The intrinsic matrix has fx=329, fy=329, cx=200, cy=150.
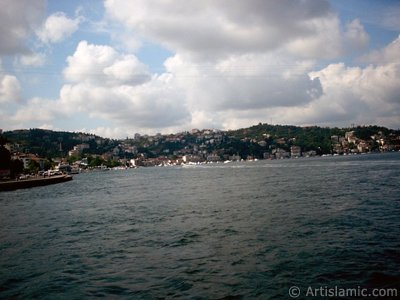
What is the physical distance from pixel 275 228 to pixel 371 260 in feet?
22.5

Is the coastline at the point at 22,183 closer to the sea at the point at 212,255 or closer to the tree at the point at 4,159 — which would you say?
the tree at the point at 4,159

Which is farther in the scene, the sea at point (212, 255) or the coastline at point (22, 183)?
the coastline at point (22, 183)

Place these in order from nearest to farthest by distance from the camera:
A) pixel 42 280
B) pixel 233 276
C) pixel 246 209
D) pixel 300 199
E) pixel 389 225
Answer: pixel 233 276, pixel 42 280, pixel 389 225, pixel 246 209, pixel 300 199

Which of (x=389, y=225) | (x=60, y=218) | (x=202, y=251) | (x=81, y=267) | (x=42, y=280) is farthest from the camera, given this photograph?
(x=60, y=218)

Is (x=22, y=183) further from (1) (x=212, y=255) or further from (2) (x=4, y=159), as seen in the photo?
(1) (x=212, y=255)

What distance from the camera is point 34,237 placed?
852 inches

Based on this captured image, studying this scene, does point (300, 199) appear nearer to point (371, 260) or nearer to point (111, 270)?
point (371, 260)

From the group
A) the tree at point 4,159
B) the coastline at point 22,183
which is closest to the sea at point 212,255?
the coastline at point 22,183

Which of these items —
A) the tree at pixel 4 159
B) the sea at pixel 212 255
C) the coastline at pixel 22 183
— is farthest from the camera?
the tree at pixel 4 159

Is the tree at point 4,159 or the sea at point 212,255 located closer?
the sea at point 212,255

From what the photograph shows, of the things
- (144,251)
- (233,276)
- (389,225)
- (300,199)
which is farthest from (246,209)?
(233,276)

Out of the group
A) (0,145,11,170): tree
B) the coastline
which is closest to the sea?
the coastline

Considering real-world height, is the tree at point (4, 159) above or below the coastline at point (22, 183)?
above

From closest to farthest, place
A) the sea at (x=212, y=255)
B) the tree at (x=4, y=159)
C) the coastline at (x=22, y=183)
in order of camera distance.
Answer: the sea at (x=212, y=255), the coastline at (x=22, y=183), the tree at (x=4, y=159)
